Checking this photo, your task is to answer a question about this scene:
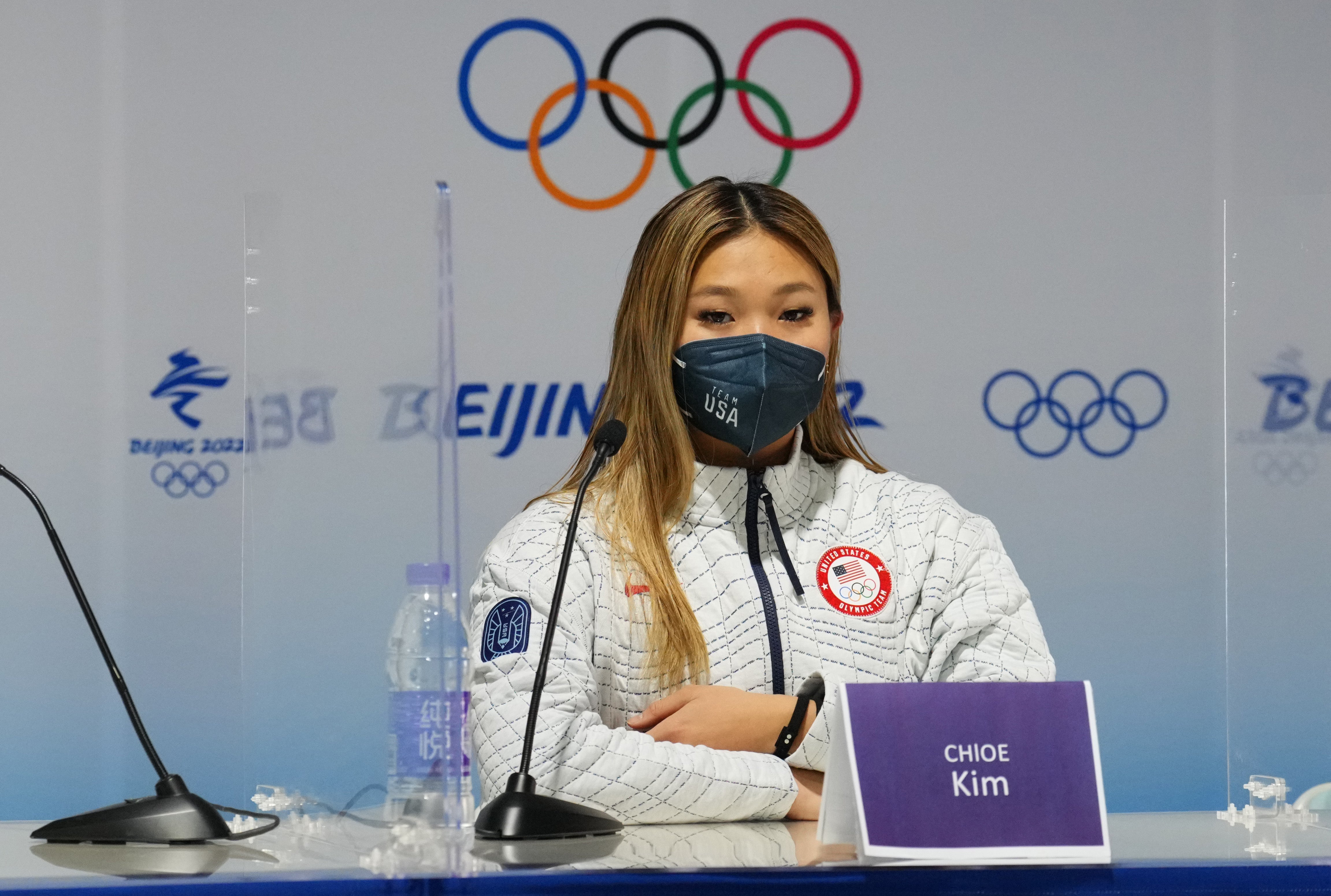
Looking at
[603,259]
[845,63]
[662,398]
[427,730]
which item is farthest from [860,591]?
[845,63]

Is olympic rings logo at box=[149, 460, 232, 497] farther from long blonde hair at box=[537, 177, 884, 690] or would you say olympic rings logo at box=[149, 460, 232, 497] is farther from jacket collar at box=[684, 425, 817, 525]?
jacket collar at box=[684, 425, 817, 525]

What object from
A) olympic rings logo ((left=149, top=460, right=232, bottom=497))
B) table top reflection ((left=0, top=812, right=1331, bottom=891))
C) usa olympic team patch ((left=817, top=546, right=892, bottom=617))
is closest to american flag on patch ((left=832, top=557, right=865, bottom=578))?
usa olympic team patch ((left=817, top=546, right=892, bottom=617))

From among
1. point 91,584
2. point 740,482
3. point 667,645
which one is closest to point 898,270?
point 740,482

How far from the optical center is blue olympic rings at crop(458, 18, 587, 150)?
11.0 ft

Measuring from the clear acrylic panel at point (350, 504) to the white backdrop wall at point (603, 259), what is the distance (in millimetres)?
1971

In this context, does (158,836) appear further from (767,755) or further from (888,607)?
(888,607)

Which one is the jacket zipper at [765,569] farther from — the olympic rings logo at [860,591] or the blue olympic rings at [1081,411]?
the blue olympic rings at [1081,411]

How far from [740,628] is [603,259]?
1.83 meters

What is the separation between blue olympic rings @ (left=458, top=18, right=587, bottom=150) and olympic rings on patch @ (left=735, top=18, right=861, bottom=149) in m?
0.42

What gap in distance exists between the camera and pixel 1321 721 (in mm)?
1722

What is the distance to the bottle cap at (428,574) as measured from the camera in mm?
1151

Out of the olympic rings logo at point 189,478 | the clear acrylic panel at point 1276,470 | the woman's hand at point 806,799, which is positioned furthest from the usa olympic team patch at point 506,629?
the olympic rings logo at point 189,478

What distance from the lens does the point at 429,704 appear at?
3.82 feet

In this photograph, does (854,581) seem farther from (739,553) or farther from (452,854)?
(452,854)
